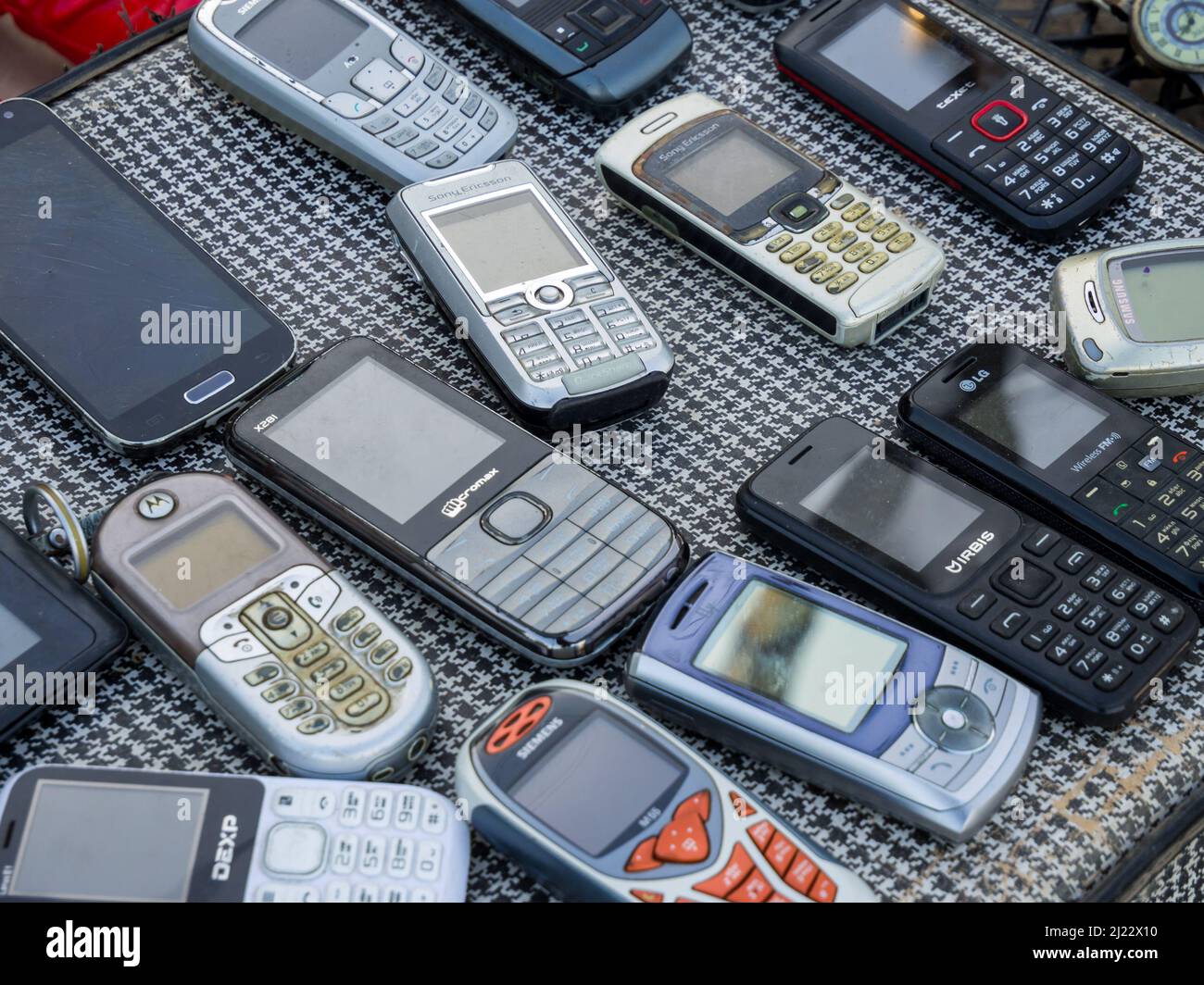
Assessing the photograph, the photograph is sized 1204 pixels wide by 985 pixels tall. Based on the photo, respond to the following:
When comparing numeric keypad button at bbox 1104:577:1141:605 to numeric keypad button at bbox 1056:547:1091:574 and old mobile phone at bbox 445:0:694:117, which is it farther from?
old mobile phone at bbox 445:0:694:117

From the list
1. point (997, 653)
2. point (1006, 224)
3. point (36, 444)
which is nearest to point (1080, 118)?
point (1006, 224)

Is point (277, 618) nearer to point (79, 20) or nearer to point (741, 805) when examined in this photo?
point (741, 805)

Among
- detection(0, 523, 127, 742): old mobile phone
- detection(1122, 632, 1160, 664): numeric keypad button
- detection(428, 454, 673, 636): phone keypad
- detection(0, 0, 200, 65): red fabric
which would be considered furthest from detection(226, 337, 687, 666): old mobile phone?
detection(0, 0, 200, 65): red fabric

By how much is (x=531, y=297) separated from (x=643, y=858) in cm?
30

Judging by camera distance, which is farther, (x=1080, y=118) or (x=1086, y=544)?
(x=1080, y=118)

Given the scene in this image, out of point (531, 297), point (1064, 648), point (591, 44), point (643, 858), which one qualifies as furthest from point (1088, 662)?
point (591, 44)

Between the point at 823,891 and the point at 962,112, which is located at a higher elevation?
the point at 962,112

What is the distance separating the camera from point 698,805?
2.06ft

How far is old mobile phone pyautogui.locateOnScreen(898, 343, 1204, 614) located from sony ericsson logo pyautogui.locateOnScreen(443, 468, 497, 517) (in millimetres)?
212

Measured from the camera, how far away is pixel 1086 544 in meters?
0.73

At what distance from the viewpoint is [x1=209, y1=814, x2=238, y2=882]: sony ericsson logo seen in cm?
61

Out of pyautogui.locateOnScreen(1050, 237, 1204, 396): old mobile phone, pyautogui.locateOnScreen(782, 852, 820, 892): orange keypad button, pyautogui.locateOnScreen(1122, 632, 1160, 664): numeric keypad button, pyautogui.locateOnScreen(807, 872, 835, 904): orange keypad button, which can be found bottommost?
pyautogui.locateOnScreen(807, 872, 835, 904): orange keypad button

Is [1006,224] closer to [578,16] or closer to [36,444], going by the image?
[578,16]

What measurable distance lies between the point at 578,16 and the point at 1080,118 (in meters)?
0.29
